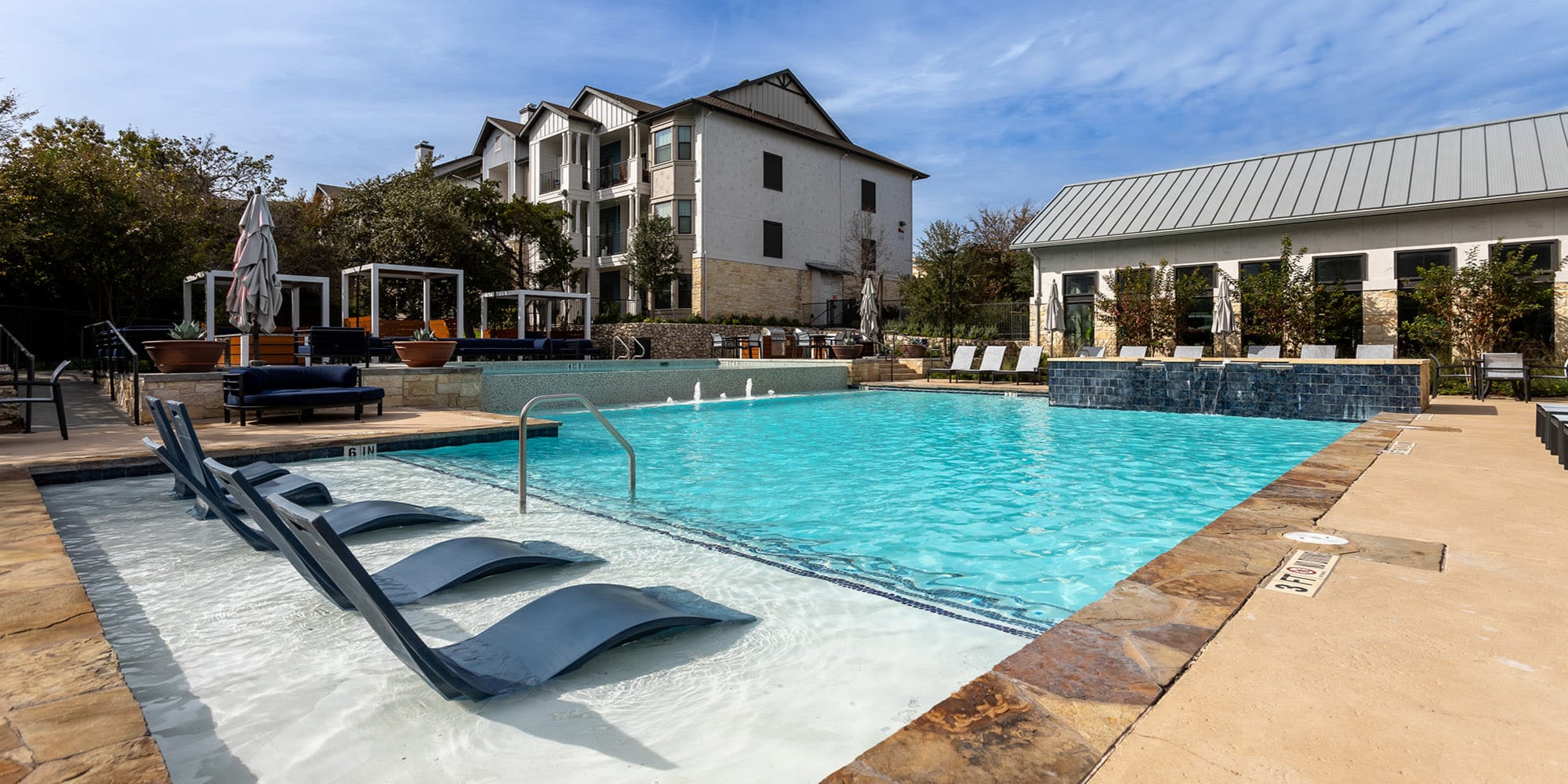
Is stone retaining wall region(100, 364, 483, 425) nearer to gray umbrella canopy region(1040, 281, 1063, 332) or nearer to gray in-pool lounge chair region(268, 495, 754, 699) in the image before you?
gray in-pool lounge chair region(268, 495, 754, 699)

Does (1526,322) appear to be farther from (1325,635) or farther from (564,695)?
(564,695)

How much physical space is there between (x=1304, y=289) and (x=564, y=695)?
18733mm

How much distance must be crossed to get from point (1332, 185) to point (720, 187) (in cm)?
1709

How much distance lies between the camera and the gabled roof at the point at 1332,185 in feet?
48.9

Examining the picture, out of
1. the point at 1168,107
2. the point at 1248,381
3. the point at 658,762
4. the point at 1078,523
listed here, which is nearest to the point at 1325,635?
the point at 658,762

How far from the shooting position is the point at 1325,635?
217cm

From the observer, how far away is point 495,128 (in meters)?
31.4

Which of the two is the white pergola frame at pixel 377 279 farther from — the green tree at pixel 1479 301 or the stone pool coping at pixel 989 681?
the green tree at pixel 1479 301

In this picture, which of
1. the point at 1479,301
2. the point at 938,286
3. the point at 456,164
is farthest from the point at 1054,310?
the point at 456,164

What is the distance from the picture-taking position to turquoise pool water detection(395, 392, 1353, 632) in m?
3.71

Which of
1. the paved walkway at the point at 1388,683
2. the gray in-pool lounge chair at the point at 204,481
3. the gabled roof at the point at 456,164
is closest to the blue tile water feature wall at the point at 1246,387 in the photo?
the paved walkway at the point at 1388,683

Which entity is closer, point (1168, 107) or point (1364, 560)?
point (1364, 560)

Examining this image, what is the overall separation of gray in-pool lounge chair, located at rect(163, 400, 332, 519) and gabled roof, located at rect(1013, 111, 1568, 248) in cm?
1842

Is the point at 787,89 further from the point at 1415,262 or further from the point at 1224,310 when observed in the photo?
the point at 1415,262
